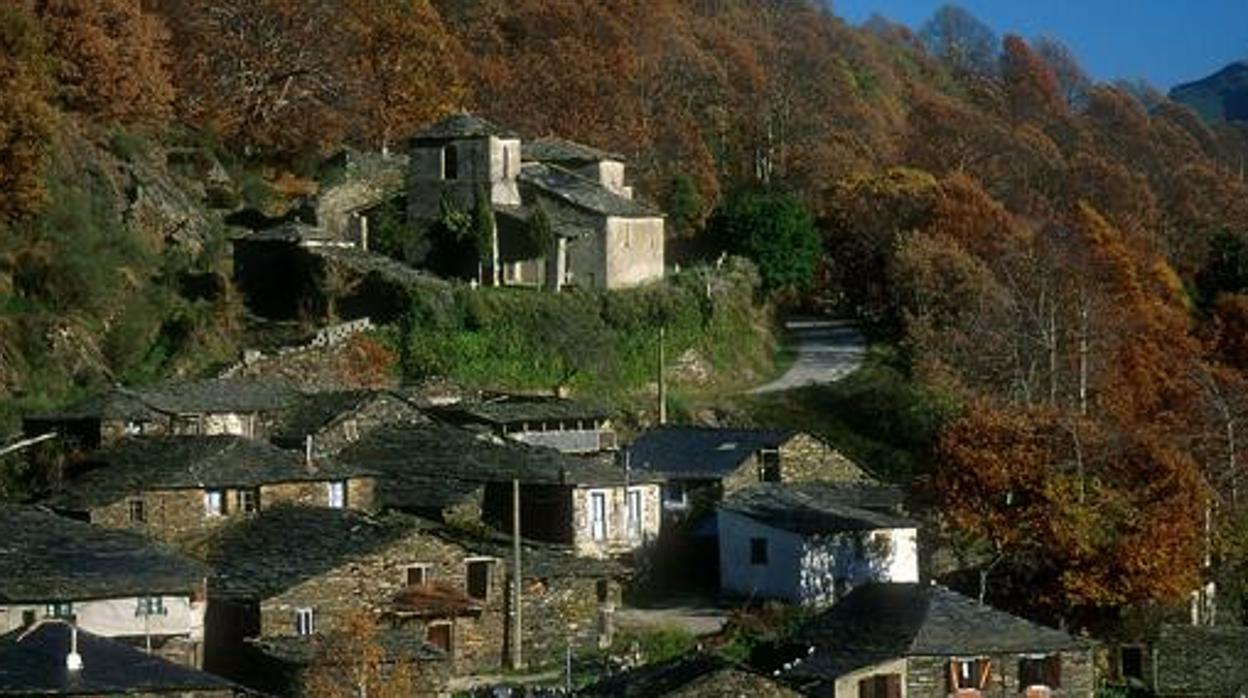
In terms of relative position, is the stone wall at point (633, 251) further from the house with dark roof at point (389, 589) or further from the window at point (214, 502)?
the window at point (214, 502)

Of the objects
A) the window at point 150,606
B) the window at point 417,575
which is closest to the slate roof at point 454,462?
the window at point 417,575

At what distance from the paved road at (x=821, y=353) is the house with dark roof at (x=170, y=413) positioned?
49.0ft

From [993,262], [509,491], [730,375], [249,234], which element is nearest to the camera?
[509,491]

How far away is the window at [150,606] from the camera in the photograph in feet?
108

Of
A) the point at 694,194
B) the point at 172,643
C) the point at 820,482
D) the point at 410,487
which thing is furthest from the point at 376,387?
the point at 694,194

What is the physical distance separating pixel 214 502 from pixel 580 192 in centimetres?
1975

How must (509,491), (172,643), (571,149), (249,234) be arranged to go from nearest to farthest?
(172,643) < (509,491) < (249,234) < (571,149)

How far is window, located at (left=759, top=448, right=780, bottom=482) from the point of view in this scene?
44406 millimetres

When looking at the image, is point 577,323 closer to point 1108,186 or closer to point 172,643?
point 172,643

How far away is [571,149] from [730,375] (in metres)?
8.42

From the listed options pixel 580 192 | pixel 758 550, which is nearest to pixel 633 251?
pixel 580 192

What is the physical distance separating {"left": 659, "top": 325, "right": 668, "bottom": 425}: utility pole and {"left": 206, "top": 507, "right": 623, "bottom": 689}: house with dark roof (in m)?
11.4

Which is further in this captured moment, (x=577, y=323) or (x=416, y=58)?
(x=416, y=58)

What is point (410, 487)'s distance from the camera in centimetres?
4084
